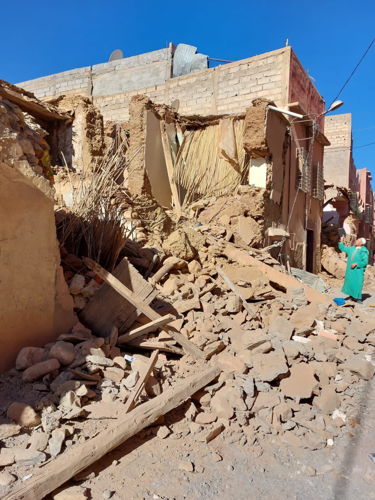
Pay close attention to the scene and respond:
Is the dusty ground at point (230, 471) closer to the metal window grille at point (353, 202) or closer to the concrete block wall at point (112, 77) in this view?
the concrete block wall at point (112, 77)

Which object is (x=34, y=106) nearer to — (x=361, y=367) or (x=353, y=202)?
(x=361, y=367)

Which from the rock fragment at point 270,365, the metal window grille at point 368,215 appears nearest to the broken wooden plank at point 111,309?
the rock fragment at point 270,365

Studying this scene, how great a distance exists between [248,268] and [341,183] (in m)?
15.5

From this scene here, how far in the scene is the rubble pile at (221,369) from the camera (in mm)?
2732

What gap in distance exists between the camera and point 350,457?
314 centimetres

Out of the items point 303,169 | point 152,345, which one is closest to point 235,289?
point 152,345

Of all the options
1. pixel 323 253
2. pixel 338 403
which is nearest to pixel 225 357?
pixel 338 403

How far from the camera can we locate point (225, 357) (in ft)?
13.5

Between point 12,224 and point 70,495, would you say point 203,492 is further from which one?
point 12,224

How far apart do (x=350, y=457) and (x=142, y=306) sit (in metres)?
2.30

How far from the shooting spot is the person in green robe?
7.79 metres

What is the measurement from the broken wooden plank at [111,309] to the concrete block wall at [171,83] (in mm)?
9017

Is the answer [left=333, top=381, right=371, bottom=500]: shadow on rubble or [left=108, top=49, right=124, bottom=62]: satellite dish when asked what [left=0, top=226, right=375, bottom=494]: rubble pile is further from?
[left=108, top=49, right=124, bottom=62]: satellite dish

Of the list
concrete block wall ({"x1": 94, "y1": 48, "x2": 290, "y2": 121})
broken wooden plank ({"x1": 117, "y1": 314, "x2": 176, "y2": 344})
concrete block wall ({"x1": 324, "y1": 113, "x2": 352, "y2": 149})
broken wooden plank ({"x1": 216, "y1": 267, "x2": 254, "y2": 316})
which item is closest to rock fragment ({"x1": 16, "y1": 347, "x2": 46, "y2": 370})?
broken wooden plank ({"x1": 117, "y1": 314, "x2": 176, "y2": 344})
